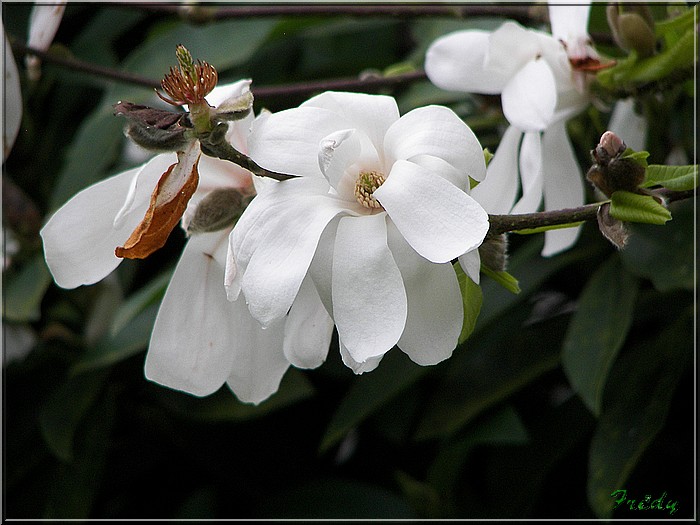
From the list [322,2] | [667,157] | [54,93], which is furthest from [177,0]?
[667,157]

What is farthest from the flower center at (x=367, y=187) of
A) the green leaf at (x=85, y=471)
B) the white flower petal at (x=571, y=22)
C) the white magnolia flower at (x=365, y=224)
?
the green leaf at (x=85, y=471)

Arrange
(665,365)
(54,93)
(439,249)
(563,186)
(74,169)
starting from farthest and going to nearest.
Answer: (54,93), (74,169), (665,365), (563,186), (439,249)

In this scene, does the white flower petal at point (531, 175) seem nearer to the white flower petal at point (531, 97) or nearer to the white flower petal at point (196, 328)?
the white flower petal at point (531, 97)

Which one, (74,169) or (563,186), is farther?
(74,169)

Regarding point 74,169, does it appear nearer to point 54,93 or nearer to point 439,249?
point 54,93

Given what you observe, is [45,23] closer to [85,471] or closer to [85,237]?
[85,237]

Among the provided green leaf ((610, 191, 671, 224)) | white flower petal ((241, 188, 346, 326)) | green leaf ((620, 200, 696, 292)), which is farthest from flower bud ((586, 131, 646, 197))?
green leaf ((620, 200, 696, 292))

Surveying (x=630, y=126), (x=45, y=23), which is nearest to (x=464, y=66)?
(x=630, y=126)
